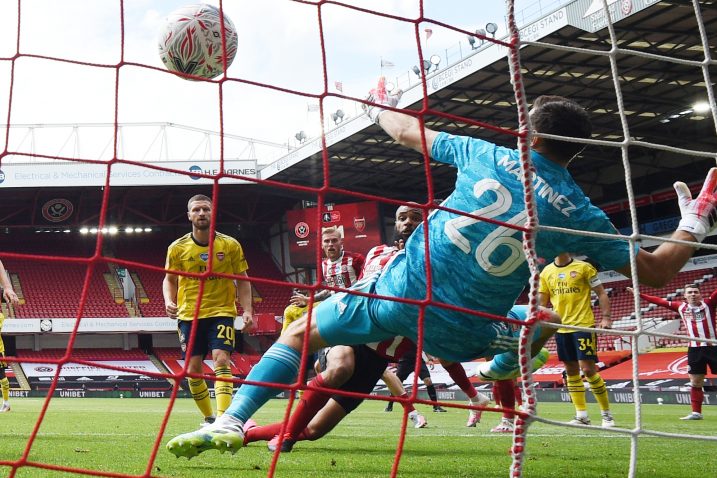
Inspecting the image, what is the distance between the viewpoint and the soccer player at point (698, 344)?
9.45m

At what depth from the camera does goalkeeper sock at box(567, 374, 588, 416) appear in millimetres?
7820

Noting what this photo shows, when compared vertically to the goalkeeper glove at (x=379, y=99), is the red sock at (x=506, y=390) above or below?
below

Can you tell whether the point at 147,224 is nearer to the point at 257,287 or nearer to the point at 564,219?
the point at 257,287

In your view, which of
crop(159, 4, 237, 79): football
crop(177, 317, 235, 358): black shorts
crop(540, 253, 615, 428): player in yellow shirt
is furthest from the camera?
crop(540, 253, 615, 428): player in yellow shirt

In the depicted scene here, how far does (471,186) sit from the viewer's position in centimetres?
327

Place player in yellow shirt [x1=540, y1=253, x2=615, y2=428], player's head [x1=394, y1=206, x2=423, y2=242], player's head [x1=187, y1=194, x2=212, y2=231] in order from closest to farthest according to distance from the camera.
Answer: player's head [x1=394, y1=206, x2=423, y2=242]
player's head [x1=187, y1=194, x2=212, y2=231]
player in yellow shirt [x1=540, y1=253, x2=615, y2=428]

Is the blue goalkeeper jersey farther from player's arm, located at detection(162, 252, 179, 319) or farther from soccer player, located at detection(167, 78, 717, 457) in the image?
player's arm, located at detection(162, 252, 179, 319)

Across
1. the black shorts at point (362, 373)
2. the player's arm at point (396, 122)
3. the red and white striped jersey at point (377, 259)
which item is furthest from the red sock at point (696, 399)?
the player's arm at point (396, 122)

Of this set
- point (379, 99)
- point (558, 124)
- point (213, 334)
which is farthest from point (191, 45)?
point (213, 334)

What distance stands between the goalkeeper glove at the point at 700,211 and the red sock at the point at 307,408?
2.33 metres

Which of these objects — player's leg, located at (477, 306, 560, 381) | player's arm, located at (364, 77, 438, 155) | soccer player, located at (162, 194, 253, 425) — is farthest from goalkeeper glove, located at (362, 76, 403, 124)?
soccer player, located at (162, 194, 253, 425)

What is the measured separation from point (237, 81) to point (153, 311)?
100ft

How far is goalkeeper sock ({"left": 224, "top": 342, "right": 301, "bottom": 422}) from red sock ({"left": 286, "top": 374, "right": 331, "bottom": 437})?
146 centimetres

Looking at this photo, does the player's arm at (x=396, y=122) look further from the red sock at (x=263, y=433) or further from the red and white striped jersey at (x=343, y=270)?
the red and white striped jersey at (x=343, y=270)
